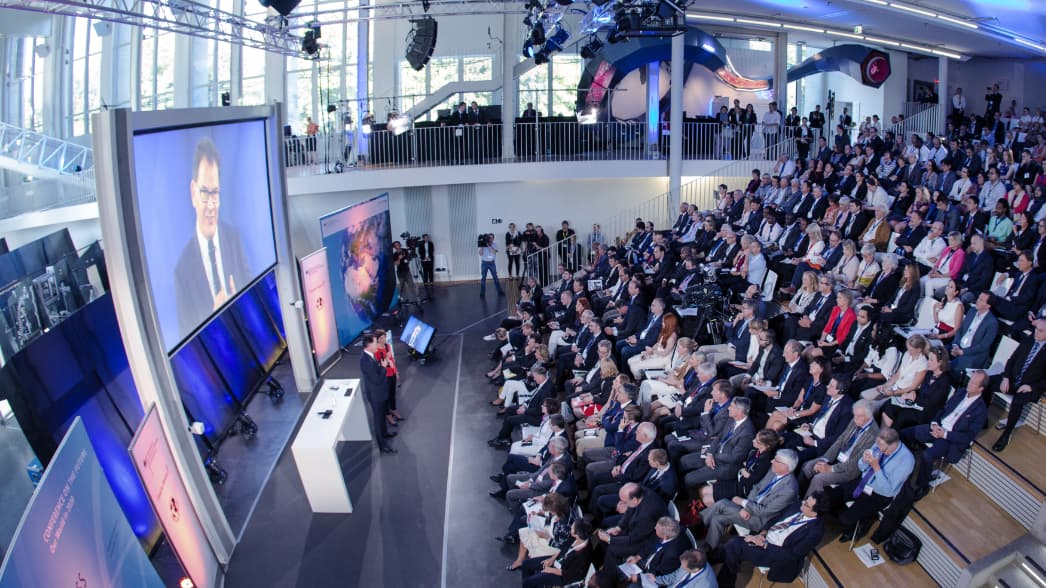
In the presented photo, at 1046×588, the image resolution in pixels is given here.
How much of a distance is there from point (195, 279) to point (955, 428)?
21.3 feet

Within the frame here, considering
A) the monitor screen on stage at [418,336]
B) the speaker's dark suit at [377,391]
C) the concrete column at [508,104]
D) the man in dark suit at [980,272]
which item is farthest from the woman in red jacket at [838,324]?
the concrete column at [508,104]

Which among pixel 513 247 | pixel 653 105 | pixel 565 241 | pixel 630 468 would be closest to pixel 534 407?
pixel 630 468

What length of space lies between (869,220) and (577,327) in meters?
4.18

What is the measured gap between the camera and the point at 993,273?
26.2ft

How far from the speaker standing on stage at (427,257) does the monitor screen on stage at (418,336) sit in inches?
188

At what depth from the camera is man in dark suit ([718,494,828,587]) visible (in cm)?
522

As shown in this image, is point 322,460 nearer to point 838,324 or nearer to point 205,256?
point 205,256

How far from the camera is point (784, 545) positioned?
528 centimetres

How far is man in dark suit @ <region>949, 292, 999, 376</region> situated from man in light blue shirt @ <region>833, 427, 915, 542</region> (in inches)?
68.8

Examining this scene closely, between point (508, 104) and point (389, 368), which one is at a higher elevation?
point (508, 104)

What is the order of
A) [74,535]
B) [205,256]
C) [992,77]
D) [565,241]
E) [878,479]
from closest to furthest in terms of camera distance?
[74,535] < [878,479] < [205,256] < [565,241] < [992,77]

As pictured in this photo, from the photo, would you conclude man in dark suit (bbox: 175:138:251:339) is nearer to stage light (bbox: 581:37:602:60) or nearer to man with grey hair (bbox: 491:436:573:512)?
man with grey hair (bbox: 491:436:573:512)

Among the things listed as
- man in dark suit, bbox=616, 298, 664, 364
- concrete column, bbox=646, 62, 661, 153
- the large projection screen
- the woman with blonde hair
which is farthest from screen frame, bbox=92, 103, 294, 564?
concrete column, bbox=646, 62, 661, 153

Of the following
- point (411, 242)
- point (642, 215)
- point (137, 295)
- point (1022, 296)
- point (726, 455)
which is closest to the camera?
point (137, 295)
